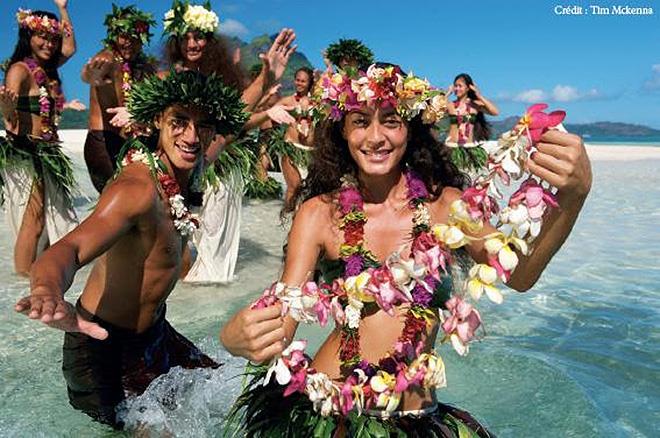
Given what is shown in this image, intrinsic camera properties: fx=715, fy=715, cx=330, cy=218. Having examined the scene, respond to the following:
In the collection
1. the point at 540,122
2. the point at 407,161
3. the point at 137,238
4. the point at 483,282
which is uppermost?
the point at 540,122

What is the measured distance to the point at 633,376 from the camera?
383cm

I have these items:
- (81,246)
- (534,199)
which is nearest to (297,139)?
(81,246)

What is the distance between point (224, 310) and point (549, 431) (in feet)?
8.01

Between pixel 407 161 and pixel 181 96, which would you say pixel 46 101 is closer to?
pixel 181 96

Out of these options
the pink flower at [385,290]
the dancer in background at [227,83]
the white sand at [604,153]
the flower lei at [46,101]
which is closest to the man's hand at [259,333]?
the pink flower at [385,290]

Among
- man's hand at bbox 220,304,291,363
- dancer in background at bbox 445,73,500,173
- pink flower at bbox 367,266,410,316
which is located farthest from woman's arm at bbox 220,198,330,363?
dancer in background at bbox 445,73,500,173

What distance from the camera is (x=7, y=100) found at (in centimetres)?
521

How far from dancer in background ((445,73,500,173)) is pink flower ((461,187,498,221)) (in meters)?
9.12

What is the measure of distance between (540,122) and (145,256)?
62.1 inches

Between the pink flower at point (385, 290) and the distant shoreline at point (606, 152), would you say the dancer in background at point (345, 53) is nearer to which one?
the pink flower at point (385, 290)

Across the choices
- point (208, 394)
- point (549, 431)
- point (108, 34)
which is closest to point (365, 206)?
point (208, 394)

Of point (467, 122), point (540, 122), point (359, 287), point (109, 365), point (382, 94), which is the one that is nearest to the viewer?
point (540, 122)

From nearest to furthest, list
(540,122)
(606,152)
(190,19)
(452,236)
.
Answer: (540,122) → (452,236) → (190,19) → (606,152)

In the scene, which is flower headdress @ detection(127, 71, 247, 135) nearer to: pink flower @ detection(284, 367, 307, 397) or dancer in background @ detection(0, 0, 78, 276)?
pink flower @ detection(284, 367, 307, 397)
